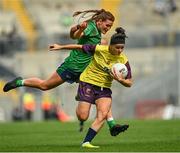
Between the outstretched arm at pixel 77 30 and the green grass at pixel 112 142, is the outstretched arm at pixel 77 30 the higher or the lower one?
the higher one

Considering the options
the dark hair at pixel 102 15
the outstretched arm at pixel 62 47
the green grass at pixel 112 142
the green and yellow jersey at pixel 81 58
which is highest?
the dark hair at pixel 102 15

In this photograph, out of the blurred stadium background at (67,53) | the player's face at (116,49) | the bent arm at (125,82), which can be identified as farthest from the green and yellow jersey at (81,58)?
the blurred stadium background at (67,53)

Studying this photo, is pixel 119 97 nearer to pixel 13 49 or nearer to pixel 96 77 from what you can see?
pixel 13 49

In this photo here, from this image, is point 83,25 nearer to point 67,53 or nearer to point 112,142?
point 112,142

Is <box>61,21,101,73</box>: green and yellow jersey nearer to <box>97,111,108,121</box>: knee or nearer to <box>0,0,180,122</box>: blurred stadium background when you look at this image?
<box>97,111,108,121</box>: knee

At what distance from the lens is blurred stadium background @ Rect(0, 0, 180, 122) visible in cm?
3562

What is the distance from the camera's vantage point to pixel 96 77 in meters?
15.2

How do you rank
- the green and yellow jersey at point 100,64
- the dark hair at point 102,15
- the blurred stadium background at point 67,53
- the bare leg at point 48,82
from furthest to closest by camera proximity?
the blurred stadium background at point 67,53, the bare leg at point 48,82, the dark hair at point 102,15, the green and yellow jersey at point 100,64

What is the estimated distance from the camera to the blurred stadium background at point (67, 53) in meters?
35.6

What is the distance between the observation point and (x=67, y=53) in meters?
35.8

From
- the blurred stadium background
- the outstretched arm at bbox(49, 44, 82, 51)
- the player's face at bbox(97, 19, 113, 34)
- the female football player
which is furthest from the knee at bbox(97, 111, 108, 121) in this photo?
the blurred stadium background

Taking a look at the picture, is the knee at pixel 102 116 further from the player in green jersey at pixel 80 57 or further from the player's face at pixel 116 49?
the player's face at pixel 116 49

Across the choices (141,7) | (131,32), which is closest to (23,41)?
(131,32)

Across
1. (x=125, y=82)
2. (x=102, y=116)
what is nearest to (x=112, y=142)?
(x=102, y=116)
